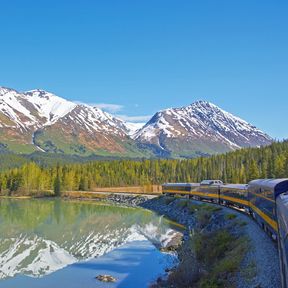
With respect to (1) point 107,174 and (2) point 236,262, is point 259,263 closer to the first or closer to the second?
(2) point 236,262

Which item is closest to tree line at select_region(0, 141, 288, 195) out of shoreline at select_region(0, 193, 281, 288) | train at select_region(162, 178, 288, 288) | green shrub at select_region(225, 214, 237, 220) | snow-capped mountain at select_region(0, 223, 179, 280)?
train at select_region(162, 178, 288, 288)

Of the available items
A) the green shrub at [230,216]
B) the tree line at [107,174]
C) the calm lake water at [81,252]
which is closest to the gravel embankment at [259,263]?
the green shrub at [230,216]

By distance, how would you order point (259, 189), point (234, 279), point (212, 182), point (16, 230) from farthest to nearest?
point (212, 182)
point (16, 230)
point (259, 189)
point (234, 279)

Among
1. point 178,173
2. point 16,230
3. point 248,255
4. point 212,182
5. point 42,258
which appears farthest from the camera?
Result: point 178,173

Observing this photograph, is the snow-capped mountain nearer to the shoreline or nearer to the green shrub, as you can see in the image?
the green shrub

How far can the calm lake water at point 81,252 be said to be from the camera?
33.8 m

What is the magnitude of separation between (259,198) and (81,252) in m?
20.1

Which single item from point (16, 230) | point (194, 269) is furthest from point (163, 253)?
point (16, 230)

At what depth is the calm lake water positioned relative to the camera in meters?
33.8

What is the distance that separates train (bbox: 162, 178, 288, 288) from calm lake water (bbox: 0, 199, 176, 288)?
914cm

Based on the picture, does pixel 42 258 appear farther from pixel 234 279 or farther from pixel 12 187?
pixel 12 187

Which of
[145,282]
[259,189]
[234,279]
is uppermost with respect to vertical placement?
[259,189]

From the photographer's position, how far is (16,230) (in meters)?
64.9

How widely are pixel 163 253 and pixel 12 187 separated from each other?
138177 mm
